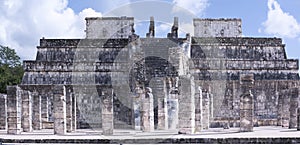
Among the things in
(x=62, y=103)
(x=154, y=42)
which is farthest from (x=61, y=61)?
(x=62, y=103)

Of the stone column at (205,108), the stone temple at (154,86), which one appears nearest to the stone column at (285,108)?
the stone temple at (154,86)

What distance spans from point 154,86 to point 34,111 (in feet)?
19.1

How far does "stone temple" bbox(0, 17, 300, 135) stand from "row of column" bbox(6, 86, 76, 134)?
4 cm

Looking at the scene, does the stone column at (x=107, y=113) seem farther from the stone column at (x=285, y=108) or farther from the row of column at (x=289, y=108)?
the stone column at (x=285, y=108)

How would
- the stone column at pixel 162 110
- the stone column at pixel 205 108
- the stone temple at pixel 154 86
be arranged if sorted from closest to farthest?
the stone temple at pixel 154 86, the stone column at pixel 162 110, the stone column at pixel 205 108

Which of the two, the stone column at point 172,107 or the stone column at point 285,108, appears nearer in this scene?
the stone column at point 172,107

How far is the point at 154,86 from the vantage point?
74.7 ft

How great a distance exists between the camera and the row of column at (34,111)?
1944 centimetres

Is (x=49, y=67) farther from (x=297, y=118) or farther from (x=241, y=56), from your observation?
(x=297, y=118)

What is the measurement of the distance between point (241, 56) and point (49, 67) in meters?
11.1

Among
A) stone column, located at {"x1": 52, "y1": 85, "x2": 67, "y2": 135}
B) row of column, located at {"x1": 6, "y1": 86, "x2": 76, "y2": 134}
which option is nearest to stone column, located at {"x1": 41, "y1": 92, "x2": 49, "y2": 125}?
row of column, located at {"x1": 6, "y1": 86, "x2": 76, "y2": 134}

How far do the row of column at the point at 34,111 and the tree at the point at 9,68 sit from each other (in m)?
10.3

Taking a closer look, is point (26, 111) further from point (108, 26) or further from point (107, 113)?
point (108, 26)

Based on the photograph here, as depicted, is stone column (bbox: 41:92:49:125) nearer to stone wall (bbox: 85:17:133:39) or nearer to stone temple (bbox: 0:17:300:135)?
stone temple (bbox: 0:17:300:135)
